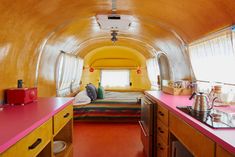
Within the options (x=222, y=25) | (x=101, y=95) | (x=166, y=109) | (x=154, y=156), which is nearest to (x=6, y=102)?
(x=166, y=109)

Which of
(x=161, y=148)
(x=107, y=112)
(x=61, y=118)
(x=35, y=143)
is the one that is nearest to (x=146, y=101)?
(x=161, y=148)

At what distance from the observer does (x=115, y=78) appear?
7805mm

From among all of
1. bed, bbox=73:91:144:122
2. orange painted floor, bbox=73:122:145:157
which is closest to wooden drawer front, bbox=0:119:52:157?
orange painted floor, bbox=73:122:145:157

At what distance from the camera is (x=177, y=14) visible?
2.41m

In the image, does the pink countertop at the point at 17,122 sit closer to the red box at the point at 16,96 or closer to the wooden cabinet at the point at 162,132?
the red box at the point at 16,96

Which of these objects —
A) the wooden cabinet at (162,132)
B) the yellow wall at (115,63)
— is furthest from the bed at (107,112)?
the yellow wall at (115,63)

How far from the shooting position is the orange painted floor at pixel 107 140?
10.3 ft

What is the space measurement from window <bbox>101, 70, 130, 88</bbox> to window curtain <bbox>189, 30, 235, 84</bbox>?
477 centimetres

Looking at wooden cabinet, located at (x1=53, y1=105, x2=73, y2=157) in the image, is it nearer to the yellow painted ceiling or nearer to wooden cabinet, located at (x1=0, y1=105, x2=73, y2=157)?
wooden cabinet, located at (x1=0, y1=105, x2=73, y2=157)

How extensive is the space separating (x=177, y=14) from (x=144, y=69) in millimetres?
5159

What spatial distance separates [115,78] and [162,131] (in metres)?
5.50

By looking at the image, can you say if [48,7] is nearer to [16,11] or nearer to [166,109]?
[16,11]

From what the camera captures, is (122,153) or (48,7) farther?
(122,153)

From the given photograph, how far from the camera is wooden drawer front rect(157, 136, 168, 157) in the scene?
2221mm
